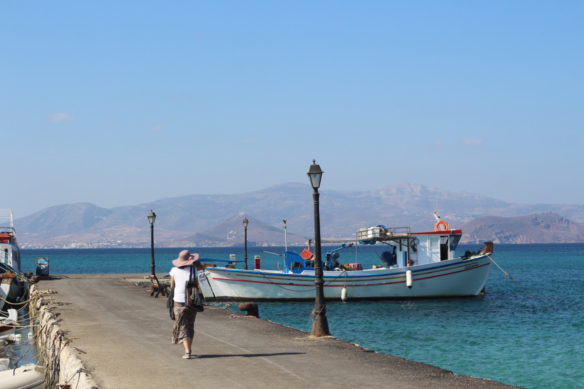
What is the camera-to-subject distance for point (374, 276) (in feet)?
140

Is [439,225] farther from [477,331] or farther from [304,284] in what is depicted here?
[477,331]

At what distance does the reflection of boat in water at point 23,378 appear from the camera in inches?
595

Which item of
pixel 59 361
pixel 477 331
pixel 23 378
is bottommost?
pixel 477 331

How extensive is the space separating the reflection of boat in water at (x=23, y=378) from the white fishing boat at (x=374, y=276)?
26077 millimetres

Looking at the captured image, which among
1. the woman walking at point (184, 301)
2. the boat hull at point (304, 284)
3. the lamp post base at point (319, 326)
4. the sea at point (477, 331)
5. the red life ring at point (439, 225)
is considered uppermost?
the red life ring at point (439, 225)

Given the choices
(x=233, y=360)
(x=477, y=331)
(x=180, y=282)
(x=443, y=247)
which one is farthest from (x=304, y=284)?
(x=180, y=282)

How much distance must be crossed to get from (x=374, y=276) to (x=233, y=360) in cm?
2846

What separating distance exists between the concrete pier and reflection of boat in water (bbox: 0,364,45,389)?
928 mm

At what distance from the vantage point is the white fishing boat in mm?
42500

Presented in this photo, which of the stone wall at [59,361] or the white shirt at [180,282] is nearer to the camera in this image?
the stone wall at [59,361]

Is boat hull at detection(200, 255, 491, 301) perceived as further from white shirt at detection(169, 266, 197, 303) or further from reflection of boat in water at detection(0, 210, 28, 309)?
white shirt at detection(169, 266, 197, 303)

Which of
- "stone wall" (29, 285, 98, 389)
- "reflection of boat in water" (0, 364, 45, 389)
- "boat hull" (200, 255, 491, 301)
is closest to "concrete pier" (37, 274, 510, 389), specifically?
"stone wall" (29, 285, 98, 389)

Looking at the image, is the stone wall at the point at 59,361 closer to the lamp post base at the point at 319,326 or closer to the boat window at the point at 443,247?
the lamp post base at the point at 319,326

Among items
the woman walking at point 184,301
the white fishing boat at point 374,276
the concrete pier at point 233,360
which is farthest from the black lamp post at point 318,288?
the white fishing boat at point 374,276
